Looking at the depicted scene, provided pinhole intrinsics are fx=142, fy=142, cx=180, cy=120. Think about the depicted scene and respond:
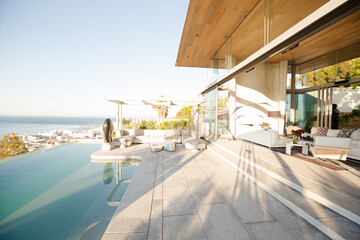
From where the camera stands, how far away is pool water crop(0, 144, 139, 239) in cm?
228

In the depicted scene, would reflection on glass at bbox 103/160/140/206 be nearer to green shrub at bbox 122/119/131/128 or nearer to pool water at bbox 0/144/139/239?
pool water at bbox 0/144/139/239

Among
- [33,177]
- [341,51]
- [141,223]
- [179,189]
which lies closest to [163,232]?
[141,223]

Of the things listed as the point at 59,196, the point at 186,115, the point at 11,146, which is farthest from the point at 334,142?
the point at 186,115

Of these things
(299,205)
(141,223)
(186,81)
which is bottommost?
(141,223)

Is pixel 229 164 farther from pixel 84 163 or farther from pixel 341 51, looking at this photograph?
pixel 341 51

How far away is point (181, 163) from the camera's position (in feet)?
14.4

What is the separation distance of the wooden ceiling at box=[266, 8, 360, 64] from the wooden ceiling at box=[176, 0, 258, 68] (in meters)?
3.15

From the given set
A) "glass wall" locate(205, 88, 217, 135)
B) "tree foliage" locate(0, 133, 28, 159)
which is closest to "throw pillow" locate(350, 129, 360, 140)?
"glass wall" locate(205, 88, 217, 135)

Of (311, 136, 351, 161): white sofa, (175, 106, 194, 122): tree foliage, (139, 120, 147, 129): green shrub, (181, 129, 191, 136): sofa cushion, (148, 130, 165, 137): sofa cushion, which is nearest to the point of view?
(311, 136, 351, 161): white sofa

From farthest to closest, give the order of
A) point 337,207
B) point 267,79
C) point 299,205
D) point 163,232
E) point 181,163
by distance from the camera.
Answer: point 267,79
point 181,163
point 299,205
point 337,207
point 163,232

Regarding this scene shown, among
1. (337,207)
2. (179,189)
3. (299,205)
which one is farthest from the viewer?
(179,189)

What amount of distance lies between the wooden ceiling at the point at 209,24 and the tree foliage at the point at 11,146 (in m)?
7.93

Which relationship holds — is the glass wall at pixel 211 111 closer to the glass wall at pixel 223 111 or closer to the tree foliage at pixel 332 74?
the glass wall at pixel 223 111

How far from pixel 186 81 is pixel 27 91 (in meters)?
19.2
